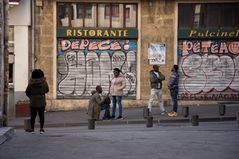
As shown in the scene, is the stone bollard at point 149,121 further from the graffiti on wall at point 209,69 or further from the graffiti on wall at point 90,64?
the graffiti on wall at point 209,69

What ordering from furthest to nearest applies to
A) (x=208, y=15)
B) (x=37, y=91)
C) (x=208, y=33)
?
1. (x=208, y=15)
2. (x=208, y=33)
3. (x=37, y=91)

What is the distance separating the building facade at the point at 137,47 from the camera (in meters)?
22.5

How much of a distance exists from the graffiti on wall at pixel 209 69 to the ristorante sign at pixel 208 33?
0.81 feet

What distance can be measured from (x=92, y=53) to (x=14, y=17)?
3.21 meters

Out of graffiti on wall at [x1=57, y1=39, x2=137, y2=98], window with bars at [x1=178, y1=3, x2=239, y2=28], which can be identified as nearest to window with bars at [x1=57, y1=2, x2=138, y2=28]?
graffiti on wall at [x1=57, y1=39, x2=137, y2=98]

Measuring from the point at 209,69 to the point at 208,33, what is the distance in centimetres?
138

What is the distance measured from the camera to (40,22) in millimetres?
22328

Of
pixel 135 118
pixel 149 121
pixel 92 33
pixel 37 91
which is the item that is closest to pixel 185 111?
pixel 135 118

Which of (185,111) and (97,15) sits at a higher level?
(97,15)

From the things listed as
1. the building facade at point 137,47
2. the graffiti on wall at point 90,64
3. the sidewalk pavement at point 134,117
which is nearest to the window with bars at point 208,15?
the building facade at point 137,47

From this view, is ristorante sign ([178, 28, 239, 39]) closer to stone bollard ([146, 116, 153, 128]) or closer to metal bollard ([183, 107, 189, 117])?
metal bollard ([183, 107, 189, 117])

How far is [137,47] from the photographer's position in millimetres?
22609

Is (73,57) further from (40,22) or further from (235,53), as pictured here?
(235,53)

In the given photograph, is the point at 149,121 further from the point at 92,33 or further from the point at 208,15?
the point at 208,15
